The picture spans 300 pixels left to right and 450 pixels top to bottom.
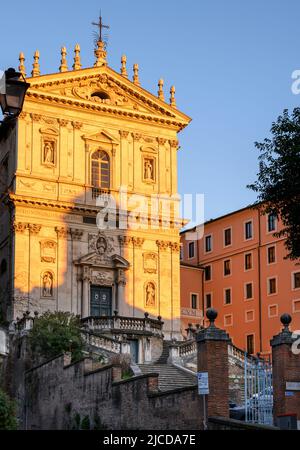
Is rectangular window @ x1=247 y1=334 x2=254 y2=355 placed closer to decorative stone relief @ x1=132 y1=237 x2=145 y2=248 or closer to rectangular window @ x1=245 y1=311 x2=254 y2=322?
rectangular window @ x1=245 y1=311 x2=254 y2=322

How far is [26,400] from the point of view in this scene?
43875 mm

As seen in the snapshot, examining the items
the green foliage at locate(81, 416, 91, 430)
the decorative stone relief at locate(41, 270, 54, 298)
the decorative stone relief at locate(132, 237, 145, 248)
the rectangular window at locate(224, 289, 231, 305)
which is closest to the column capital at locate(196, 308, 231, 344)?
the green foliage at locate(81, 416, 91, 430)

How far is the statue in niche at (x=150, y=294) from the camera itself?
59281 mm

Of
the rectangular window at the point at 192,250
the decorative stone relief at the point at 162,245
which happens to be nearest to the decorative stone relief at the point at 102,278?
the decorative stone relief at the point at 162,245

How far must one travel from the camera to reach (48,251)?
5669 cm

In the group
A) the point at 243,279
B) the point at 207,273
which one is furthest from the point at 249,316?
the point at 207,273

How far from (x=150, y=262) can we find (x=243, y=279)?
1429 cm

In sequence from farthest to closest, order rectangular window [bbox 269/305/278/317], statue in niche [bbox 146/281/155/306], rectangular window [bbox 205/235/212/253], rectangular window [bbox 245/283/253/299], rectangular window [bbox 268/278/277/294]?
1. rectangular window [bbox 205/235/212/253]
2. rectangular window [bbox 245/283/253/299]
3. rectangular window [bbox 268/278/277/294]
4. rectangular window [bbox 269/305/278/317]
5. statue in niche [bbox 146/281/155/306]

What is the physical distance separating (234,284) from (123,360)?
106 ft

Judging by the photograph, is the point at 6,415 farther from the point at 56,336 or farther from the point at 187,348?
the point at 187,348

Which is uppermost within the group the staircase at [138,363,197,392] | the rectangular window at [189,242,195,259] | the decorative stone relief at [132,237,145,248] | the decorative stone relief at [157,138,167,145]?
the decorative stone relief at [157,138,167,145]

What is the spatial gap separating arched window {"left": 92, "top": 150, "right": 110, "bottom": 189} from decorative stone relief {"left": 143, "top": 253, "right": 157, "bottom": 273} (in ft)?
16.1

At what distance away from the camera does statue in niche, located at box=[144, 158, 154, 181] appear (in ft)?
201

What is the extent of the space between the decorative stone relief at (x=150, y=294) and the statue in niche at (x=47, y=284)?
628 cm
